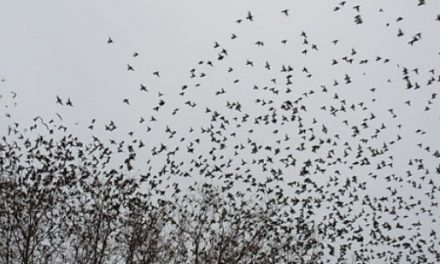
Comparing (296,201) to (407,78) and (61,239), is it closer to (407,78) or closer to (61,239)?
(407,78)

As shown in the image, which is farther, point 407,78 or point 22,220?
point 22,220

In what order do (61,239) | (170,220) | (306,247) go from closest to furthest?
1. (61,239)
2. (170,220)
3. (306,247)

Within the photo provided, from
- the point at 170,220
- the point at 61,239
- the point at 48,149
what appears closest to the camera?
the point at 48,149

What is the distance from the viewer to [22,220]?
2177 cm

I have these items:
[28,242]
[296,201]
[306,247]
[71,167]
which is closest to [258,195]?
[296,201]

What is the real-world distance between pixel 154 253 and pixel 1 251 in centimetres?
658

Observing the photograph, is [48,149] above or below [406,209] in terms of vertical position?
above

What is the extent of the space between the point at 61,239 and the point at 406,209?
1630 centimetres

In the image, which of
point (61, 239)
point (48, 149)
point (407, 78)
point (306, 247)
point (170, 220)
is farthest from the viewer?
point (306, 247)

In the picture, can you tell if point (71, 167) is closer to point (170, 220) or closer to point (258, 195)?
point (170, 220)

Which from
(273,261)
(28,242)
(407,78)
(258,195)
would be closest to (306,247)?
(273,261)

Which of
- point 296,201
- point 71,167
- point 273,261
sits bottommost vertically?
point 273,261

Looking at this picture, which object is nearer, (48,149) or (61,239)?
(48,149)

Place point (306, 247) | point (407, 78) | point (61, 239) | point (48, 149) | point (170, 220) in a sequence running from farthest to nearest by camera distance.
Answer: point (306, 247) < point (170, 220) < point (61, 239) < point (48, 149) < point (407, 78)
